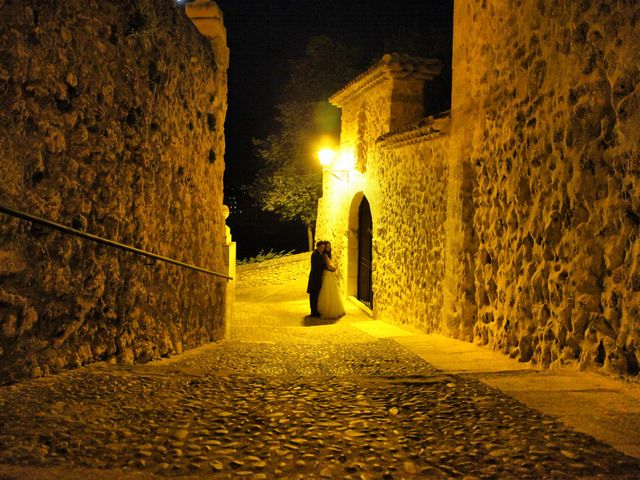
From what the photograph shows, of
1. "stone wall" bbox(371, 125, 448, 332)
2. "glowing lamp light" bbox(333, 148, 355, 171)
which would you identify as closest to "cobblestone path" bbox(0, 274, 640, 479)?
"stone wall" bbox(371, 125, 448, 332)

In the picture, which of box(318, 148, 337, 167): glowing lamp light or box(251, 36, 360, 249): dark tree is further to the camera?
box(251, 36, 360, 249): dark tree

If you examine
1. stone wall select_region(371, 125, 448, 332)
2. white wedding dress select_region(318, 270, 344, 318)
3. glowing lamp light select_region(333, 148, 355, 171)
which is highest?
glowing lamp light select_region(333, 148, 355, 171)

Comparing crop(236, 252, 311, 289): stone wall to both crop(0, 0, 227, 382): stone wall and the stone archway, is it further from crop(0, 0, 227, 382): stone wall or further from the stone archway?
crop(0, 0, 227, 382): stone wall

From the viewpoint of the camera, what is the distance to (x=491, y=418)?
2930 millimetres

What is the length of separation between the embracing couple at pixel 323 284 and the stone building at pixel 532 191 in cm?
189

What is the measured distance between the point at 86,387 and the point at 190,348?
2.46 m

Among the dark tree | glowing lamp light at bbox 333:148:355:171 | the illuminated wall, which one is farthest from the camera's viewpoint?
the dark tree

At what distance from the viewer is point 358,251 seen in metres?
→ 12.9

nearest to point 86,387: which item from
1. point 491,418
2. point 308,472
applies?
point 308,472

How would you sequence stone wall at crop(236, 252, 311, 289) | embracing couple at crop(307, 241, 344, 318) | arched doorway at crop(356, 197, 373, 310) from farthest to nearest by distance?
stone wall at crop(236, 252, 311, 289), arched doorway at crop(356, 197, 373, 310), embracing couple at crop(307, 241, 344, 318)

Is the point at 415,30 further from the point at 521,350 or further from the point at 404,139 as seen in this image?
the point at 521,350

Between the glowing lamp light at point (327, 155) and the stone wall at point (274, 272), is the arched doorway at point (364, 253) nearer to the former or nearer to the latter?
the glowing lamp light at point (327, 155)

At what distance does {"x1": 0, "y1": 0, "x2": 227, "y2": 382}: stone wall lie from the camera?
2973 mm

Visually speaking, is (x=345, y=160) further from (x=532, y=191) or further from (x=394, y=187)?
(x=532, y=191)
